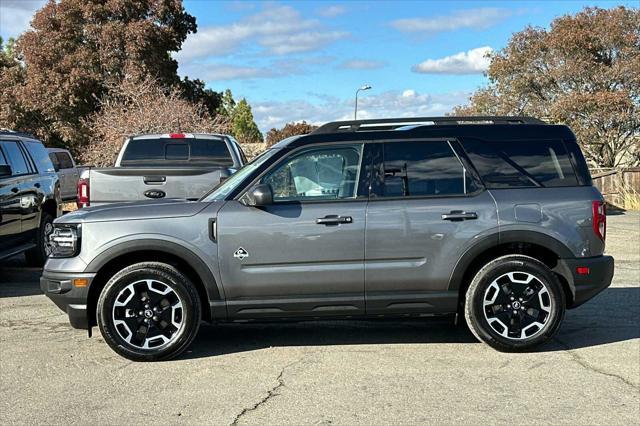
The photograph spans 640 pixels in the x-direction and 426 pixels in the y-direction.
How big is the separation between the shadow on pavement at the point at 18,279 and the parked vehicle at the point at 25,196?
0.33 metres

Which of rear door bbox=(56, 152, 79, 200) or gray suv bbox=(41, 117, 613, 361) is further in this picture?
rear door bbox=(56, 152, 79, 200)

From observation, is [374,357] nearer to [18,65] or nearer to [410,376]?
[410,376]

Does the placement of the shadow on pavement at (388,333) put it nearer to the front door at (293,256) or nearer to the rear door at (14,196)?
the front door at (293,256)

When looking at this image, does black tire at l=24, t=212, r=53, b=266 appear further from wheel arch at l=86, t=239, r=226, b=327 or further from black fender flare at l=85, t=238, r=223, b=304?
black fender flare at l=85, t=238, r=223, b=304

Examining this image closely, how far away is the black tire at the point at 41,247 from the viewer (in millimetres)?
9750

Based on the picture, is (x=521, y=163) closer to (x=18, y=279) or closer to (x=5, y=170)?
(x=5, y=170)

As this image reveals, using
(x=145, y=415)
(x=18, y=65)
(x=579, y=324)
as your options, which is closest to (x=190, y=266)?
(x=145, y=415)

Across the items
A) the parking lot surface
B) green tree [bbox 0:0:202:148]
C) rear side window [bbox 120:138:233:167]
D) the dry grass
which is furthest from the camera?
green tree [bbox 0:0:202:148]

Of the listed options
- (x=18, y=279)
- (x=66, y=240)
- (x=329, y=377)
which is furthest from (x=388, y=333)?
(x=18, y=279)

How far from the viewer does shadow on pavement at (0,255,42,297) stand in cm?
835

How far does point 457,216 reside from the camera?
549cm

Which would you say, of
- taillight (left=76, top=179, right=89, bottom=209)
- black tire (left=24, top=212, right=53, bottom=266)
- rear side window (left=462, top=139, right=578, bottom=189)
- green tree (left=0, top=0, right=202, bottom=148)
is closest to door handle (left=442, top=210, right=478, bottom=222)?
rear side window (left=462, top=139, right=578, bottom=189)

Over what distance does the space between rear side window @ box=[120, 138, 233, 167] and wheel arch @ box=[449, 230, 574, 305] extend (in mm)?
5252

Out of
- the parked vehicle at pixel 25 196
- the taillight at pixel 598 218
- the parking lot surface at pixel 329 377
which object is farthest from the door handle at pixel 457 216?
the parked vehicle at pixel 25 196
